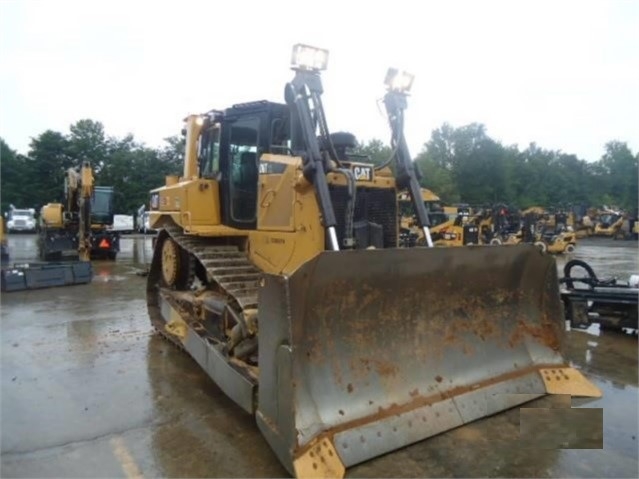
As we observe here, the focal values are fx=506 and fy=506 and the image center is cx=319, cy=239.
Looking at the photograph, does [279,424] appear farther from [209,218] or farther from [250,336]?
[209,218]

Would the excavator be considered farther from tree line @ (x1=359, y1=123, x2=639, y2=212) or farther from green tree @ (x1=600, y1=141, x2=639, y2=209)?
green tree @ (x1=600, y1=141, x2=639, y2=209)

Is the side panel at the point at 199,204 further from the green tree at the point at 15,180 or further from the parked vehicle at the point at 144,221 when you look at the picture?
the green tree at the point at 15,180

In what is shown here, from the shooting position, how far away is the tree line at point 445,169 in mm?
44031

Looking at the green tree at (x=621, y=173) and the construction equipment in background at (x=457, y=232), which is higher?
the green tree at (x=621, y=173)

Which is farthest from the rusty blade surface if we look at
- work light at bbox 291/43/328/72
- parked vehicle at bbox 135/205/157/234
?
parked vehicle at bbox 135/205/157/234

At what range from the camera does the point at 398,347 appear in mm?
3967

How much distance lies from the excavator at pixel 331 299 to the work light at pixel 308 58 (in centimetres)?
1

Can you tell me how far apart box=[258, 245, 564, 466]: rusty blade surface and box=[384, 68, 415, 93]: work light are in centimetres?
227

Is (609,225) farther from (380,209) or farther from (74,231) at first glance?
(380,209)

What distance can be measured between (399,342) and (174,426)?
1.91 meters

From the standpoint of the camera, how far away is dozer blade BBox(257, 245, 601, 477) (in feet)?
11.0

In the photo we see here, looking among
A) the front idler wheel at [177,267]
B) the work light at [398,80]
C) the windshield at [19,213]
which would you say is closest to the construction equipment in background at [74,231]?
the front idler wheel at [177,267]

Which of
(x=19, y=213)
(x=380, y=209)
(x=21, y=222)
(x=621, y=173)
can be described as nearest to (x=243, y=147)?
(x=380, y=209)

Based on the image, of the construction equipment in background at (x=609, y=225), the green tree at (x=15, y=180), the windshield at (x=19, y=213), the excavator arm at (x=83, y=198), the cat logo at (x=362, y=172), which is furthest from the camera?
the green tree at (x=15, y=180)
